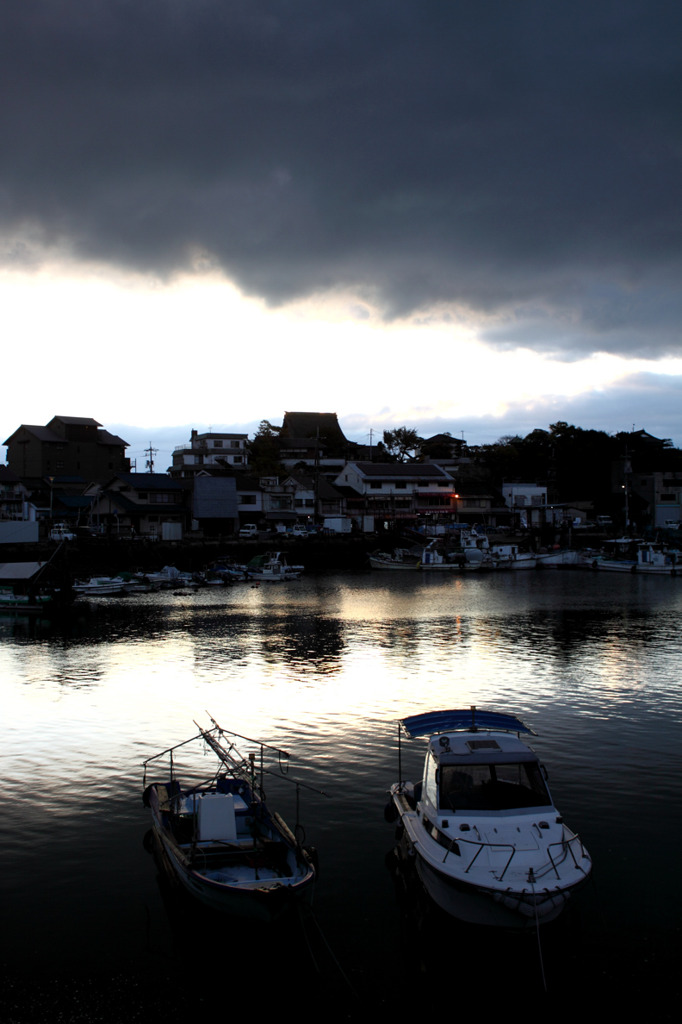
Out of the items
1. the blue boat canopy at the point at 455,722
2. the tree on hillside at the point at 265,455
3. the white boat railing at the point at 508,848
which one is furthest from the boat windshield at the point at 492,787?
the tree on hillside at the point at 265,455

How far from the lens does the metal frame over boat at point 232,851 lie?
10.7 metres

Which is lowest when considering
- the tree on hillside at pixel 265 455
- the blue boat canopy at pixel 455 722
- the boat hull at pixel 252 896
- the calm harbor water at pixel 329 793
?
the calm harbor water at pixel 329 793

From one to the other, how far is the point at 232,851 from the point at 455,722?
5.56 metres

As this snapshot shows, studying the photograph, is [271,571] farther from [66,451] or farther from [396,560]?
[66,451]

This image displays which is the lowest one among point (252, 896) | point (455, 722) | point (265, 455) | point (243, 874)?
point (243, 874)

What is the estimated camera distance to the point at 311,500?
103750 millimetres

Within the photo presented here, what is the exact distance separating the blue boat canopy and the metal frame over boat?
11.6 ft

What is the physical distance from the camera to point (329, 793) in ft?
58.6

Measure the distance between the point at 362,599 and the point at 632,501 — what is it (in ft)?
213

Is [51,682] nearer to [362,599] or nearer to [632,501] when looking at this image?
[362,599]

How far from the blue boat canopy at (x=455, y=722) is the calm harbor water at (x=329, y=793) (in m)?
2.26

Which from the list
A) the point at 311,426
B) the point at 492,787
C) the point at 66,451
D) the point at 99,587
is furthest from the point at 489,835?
the point at 311,426

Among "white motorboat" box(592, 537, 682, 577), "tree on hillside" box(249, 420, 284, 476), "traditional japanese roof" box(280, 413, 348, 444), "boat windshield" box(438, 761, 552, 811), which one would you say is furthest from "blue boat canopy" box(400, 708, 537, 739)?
"traditional japanese roof" box(280, 413, 348, 444)

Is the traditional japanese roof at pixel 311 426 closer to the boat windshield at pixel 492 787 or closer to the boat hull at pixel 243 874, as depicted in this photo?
the boat windshield at pixel 492 787
